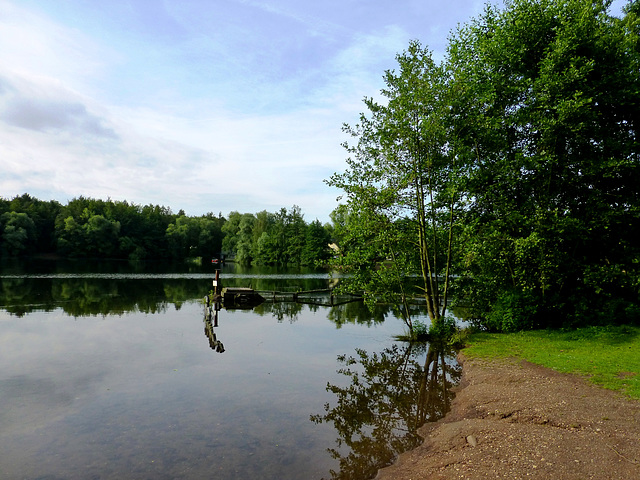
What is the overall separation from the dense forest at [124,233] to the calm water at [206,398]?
75779mm

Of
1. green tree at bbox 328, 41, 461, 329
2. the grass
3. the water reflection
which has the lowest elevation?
the water reflection

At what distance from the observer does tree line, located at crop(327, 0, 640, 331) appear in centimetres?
1900

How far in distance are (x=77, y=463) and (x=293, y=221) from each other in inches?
4305

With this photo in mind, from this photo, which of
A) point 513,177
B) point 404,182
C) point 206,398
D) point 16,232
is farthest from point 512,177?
point 16,232

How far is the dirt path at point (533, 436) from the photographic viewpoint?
269 inches

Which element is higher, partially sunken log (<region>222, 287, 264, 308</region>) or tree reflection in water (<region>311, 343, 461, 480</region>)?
partially sunken log (<region>222, 287, 264, 308</region>)

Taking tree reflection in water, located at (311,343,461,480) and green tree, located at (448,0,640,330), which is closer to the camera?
tree reflection in water, located at (311,343,461,480)

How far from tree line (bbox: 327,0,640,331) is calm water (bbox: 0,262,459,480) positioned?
5.08 metres

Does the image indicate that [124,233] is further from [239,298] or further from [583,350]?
[583,350]

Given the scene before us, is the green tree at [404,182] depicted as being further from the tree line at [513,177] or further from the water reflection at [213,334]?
the water reflection at [213,334]

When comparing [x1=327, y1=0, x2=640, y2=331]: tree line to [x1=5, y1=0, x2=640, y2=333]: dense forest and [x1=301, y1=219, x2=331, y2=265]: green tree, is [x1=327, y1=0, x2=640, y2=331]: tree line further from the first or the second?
[x1=301, y1=219, x2=331, y2=265]: green tree

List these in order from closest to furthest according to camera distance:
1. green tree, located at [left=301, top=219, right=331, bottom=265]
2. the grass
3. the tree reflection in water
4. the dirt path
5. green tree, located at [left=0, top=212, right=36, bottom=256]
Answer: the dirt path, the tree reflection in water, the grass, green tree, located at [left=0, top=212, right=36, bottom=256], green tree, located at [left=301, top=219, right=331, bottom=265]

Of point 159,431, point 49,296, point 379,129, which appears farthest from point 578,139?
point 49,296

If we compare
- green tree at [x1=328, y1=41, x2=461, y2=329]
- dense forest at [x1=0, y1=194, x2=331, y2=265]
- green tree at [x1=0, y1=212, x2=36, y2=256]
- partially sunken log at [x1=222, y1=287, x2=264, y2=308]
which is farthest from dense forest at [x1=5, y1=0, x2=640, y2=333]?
green tree at [x1=0, y1=212, x2=36, y2=256]
